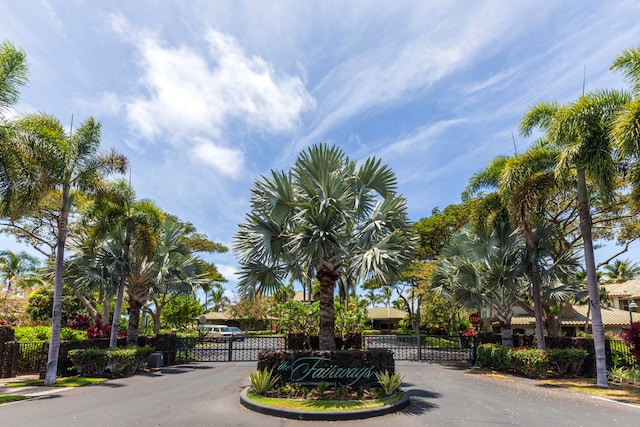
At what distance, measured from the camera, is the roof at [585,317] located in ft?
102

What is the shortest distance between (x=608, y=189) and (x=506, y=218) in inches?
213

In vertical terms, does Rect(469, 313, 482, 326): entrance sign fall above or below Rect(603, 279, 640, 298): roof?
below

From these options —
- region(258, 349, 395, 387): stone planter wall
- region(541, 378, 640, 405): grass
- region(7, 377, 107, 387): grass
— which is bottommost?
region(7, 377, 107, 387): grass

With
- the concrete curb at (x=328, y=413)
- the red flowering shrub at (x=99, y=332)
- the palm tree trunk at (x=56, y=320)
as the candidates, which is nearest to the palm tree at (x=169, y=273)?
the red flowering shrub at (x=99, y=332)

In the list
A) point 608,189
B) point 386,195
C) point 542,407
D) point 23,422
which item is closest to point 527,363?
point 542,407

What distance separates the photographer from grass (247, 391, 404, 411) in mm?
8766

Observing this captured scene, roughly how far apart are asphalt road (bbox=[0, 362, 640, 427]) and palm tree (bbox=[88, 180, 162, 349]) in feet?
15.1

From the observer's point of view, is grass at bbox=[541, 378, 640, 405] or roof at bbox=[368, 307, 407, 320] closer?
grass at bbox=[541, 378, 640, 405]

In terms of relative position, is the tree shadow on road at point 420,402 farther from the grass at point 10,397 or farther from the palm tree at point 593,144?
the grass at point 10,397

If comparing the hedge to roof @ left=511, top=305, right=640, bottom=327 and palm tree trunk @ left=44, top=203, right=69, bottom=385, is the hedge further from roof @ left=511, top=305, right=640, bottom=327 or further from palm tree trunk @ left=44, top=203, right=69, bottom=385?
roof @ left=511, top=305, right=640, bottom=327

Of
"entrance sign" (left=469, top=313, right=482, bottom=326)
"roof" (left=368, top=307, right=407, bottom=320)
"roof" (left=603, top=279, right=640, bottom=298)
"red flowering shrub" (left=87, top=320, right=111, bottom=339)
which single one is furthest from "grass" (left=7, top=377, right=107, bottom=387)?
"roof" (left=368, top=307, right=407, bottom=320)

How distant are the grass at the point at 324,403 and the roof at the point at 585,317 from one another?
27762 mm

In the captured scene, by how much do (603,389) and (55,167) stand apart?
1832 centimetres

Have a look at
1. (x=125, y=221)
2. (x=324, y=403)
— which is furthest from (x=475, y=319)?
(x=125, y=221)
